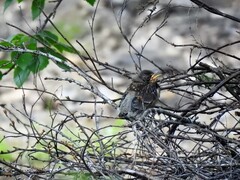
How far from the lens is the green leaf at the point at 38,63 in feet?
13.1

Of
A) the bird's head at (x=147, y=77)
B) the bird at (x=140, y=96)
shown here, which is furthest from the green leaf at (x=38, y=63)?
the bird's head at (x=147, y=77)

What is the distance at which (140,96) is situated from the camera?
4.24 meters

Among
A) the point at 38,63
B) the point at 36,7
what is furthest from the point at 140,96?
the point at 36,7

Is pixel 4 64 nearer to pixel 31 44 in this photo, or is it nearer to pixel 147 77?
pixel 31 44

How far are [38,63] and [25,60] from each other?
69 mm

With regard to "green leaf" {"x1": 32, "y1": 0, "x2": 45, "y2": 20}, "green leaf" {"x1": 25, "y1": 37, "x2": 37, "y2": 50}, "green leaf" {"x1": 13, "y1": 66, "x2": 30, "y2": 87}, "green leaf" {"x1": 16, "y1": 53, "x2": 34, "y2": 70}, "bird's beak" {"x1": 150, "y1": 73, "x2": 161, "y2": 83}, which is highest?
"green leaf" {"x1": 32, "y1": 0, "x2": 45, "y2": 20}

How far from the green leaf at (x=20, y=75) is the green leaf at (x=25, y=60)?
33mm

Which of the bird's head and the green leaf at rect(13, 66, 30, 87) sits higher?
the bird's head

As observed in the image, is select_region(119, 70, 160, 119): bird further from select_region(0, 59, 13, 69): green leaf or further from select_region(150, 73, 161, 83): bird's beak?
select_region(0, 59, 13, 69): green leaf

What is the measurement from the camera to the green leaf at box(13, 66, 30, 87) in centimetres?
399

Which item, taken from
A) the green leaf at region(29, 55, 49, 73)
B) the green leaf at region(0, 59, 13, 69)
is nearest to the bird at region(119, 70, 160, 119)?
the green leaf at region(29, 55, 49, 73)

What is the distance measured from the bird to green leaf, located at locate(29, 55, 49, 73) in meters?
0.46

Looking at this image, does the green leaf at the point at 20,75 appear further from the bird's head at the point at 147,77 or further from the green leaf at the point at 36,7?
the bird's head at the point at 147,77

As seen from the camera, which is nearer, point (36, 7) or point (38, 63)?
point (38, 63)
